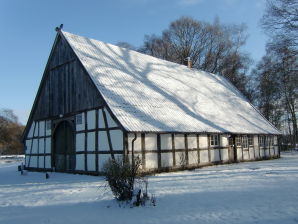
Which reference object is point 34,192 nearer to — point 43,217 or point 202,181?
point 43,217

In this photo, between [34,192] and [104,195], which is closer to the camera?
[104,195]

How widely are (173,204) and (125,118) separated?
6.94 metres

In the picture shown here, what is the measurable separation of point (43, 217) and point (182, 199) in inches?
146

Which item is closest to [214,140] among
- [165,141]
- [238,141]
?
[238,141]

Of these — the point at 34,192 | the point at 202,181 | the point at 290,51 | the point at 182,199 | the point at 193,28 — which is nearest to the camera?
the point at 182,199

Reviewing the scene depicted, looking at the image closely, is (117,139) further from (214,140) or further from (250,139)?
(250,139)

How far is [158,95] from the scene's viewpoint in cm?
1911

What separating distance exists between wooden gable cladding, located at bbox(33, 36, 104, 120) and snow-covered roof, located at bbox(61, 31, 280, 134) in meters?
0.61

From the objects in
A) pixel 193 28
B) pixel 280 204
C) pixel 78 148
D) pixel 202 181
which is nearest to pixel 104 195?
pixel 202 181

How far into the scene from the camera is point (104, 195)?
10.1m

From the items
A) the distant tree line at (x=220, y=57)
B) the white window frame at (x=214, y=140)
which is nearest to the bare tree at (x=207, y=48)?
the distant tree line at (x=220, y=57)

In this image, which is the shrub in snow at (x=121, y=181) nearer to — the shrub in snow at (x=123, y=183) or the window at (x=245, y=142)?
the shrub in snow at (x=123, y=183)

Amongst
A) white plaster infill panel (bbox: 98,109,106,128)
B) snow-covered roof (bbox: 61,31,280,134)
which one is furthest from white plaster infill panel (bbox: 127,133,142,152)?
white plaster infill panel (bbox: 98,109,106,128)

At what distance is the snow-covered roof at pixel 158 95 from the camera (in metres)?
16.1
